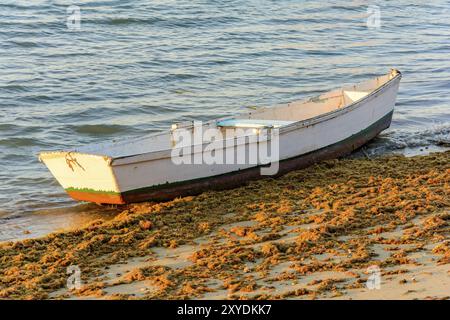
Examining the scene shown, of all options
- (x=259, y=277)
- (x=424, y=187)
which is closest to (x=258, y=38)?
(x=424, y=187)

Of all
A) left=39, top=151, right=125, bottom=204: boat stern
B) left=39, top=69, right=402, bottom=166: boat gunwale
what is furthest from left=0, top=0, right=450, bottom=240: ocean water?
left=39, top=69, right=402, bottom=166: boat gunwale

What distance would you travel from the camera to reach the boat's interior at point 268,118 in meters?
12.0

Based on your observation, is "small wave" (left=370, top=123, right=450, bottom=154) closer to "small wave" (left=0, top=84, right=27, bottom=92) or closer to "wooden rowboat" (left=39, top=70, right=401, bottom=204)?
"wooden rowboat" (left=39, top=70, right=401, bottom=204)

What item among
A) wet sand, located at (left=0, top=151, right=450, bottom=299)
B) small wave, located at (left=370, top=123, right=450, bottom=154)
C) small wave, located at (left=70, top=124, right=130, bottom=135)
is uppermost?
wet sand, located at (left=0, top=151, right=450, bottom=299)

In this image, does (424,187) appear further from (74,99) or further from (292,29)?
(292,29)

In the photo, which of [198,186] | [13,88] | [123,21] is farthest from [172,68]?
[198,186]

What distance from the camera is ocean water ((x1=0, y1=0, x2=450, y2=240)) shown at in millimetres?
15695

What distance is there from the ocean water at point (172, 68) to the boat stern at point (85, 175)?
15.8 inches

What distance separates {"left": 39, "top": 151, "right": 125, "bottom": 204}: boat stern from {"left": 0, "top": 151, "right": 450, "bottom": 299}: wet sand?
16.4 inches

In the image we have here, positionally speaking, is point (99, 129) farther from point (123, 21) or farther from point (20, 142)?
point (123, 21)

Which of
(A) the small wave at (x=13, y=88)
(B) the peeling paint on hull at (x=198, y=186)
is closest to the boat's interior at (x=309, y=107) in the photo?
(B) the peeling paint on hull at (x=198, y=186)

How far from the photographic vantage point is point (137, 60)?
21.8 meters

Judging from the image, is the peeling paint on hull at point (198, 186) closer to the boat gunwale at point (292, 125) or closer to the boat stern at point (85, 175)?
the boat stern at point (85, 175)

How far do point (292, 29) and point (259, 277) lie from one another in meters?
19.2
